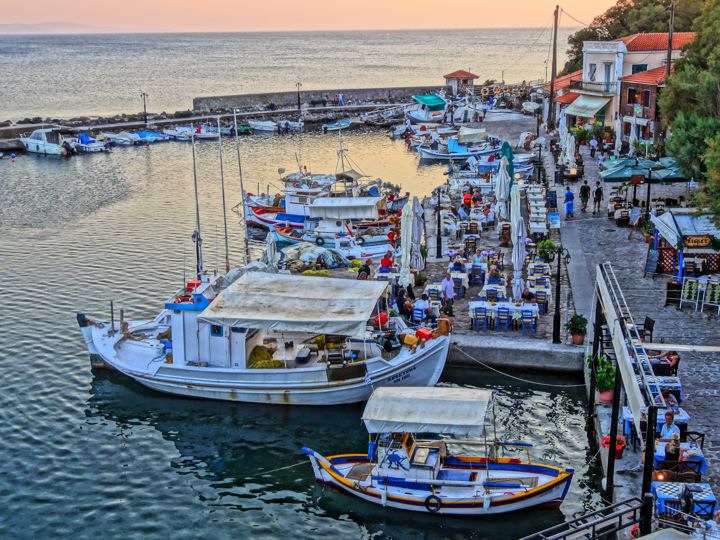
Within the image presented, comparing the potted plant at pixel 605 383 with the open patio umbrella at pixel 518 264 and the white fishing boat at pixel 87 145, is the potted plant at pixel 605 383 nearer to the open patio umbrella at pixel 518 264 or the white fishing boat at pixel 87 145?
the open patio umbrella at pixel 518 264

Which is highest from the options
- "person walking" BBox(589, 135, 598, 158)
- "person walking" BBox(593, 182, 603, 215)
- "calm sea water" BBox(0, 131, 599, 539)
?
"person walking" BBox(589, 135, 598, 158)

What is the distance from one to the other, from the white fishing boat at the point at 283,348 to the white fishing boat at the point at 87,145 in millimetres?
54731

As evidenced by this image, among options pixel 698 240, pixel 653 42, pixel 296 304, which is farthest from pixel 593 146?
pixel 296 304

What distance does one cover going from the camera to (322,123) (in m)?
94.3

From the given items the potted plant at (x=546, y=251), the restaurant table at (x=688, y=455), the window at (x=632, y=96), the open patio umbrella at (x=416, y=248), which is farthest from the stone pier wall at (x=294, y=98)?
the restaurant table at (x=688, y=455)

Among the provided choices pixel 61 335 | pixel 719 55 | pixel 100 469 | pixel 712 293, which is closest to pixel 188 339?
pixel 100 469

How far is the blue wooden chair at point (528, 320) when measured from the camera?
2602 cm

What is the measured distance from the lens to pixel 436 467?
62.1 feet

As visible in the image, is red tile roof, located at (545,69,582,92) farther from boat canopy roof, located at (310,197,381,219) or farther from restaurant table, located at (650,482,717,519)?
restaurant table, located at (650,482,717,519)

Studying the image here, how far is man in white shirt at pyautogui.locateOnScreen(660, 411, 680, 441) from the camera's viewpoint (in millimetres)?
17234

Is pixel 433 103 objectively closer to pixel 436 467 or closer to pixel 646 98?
pixel 646 98

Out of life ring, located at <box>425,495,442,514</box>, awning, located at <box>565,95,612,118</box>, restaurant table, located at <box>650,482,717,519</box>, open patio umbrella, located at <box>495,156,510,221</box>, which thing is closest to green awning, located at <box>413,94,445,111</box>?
awning, located at <box>565,95,612,118</box>

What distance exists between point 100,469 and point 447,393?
29.0 feet

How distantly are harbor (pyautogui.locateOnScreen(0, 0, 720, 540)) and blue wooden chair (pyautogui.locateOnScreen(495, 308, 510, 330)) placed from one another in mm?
170
